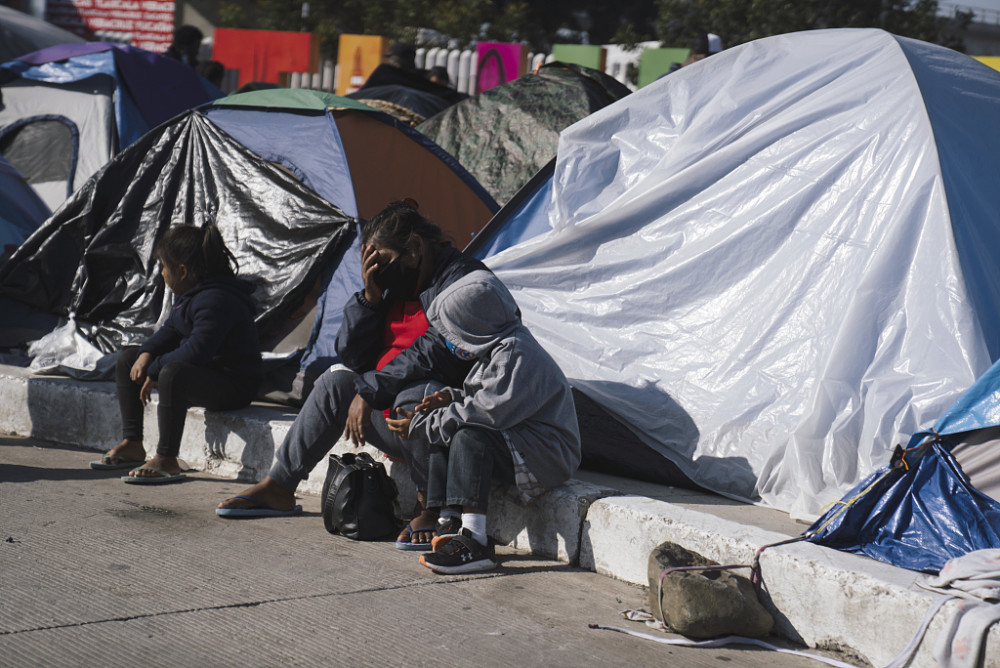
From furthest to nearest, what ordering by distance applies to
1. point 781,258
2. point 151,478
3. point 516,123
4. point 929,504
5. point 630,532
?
point 516,123 → point 151,478 → point 781,258 → point 630,532 → point 929,504

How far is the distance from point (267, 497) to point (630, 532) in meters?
1.46

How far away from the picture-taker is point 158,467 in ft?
15.2

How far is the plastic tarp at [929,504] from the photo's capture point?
313 cm

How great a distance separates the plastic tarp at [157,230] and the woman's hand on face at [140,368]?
2.53 ft

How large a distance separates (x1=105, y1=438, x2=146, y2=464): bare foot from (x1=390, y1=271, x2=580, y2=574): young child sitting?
5.69 ft

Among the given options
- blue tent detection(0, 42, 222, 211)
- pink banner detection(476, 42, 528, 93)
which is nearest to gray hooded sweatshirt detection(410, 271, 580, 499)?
blue tent detection(0, 42, 222, 211)

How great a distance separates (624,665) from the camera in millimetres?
2799

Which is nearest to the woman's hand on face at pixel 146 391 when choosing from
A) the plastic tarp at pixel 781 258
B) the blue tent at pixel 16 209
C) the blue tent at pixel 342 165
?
the blue tent at pixel 342 165

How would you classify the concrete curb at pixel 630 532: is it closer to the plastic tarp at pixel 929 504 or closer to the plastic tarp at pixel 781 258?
the plastic tarp at pixel 929 504

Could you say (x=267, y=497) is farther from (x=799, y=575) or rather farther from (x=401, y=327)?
(x=799, y=575)

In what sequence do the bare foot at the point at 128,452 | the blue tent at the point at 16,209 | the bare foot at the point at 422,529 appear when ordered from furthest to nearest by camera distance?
the blue tent at the point at 16,209 < the bare foot at the point at 128,452 < the bare foot at the point at 422,529

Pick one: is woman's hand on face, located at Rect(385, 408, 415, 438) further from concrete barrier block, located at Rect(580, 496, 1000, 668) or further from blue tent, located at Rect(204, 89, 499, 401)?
blue tent, located at Rect(204, 89, 499, 401)

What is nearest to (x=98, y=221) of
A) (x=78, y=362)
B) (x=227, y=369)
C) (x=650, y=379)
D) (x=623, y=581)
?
(x=78, y=362)

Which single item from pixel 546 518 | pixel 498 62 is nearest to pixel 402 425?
pixel 546 518
